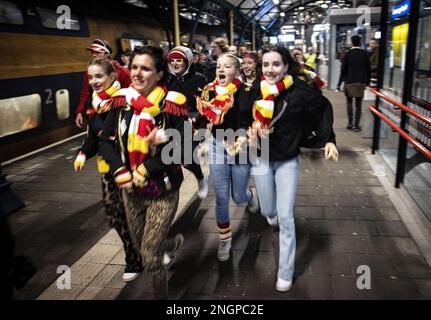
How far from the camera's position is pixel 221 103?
343cm

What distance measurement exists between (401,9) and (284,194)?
4.49 m

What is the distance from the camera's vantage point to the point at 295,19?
53125 millimetres

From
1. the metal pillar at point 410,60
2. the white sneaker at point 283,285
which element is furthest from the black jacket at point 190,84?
the metal pillar at point 410,60

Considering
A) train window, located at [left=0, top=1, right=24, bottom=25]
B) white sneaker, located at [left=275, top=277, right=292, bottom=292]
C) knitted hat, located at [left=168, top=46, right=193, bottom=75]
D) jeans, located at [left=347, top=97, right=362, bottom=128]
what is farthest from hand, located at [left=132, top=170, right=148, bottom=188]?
jeans, located at [left=347, top=97, right=362, bottom=128]

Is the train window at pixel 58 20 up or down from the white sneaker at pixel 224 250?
up

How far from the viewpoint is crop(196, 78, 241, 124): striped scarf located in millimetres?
3420

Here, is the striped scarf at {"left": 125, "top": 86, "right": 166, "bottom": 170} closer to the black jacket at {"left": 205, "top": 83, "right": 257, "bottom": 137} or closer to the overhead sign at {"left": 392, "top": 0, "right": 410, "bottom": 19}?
the black jacket at {"left": 205, "top": 83, "right": 257, "bottom": 137}

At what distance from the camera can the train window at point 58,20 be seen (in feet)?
26.7

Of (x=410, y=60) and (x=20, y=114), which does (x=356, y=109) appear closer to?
(x=410, y=60)

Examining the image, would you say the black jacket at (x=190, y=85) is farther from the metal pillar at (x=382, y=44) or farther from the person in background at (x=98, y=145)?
the metal pillar at (x=382, y=44)

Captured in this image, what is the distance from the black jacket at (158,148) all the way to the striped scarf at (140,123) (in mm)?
53
